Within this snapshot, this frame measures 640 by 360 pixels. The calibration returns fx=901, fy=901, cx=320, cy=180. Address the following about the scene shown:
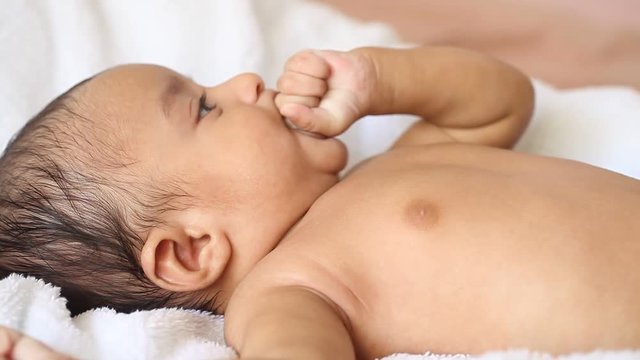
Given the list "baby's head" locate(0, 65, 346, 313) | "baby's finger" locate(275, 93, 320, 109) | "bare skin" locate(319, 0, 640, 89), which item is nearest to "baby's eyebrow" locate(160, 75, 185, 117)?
"baby's head" locate(0, 65, 346, 313)

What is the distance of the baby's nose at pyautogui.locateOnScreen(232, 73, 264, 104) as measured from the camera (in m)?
1.07

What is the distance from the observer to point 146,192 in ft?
3.16

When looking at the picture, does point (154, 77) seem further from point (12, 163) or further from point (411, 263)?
point (411, 263)

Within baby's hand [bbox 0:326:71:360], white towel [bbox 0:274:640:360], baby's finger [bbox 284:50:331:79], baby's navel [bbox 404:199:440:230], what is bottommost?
white towel [bbox 0:274:640:360]

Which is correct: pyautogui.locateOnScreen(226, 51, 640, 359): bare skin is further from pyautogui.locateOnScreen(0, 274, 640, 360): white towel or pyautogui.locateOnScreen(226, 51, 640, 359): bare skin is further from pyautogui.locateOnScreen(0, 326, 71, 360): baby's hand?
pyautogui.locateOnScreen(0, 326, 71, 360): baby's hand

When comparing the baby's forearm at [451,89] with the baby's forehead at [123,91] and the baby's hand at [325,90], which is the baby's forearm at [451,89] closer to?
the baby's hand at [325,90]

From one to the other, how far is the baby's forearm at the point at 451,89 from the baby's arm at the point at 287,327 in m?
0.35

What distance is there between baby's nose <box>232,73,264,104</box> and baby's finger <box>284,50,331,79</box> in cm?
4

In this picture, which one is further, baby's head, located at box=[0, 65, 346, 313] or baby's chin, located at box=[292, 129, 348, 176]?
baby's chin, located at box=[292, 129, 348, 176]

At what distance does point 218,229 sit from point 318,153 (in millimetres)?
158

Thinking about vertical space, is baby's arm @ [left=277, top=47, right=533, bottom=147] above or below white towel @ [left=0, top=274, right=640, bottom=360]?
above

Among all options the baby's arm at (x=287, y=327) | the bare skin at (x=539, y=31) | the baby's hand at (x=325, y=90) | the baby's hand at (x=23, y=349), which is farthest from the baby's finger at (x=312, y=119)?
the bare skin at (x=539, y=31)

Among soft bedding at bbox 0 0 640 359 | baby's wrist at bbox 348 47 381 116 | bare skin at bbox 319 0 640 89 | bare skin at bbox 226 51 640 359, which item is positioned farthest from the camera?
bare skin at bbox 319 0 640 89

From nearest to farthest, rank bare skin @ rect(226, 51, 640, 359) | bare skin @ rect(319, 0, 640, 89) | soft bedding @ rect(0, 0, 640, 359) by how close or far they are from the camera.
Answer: bare skin @ rect(226, 51, 640, 359)
soft bedding @ rect(0, 0, 640, 359)
bare skin @ rect(319, 0, 640, 89)
